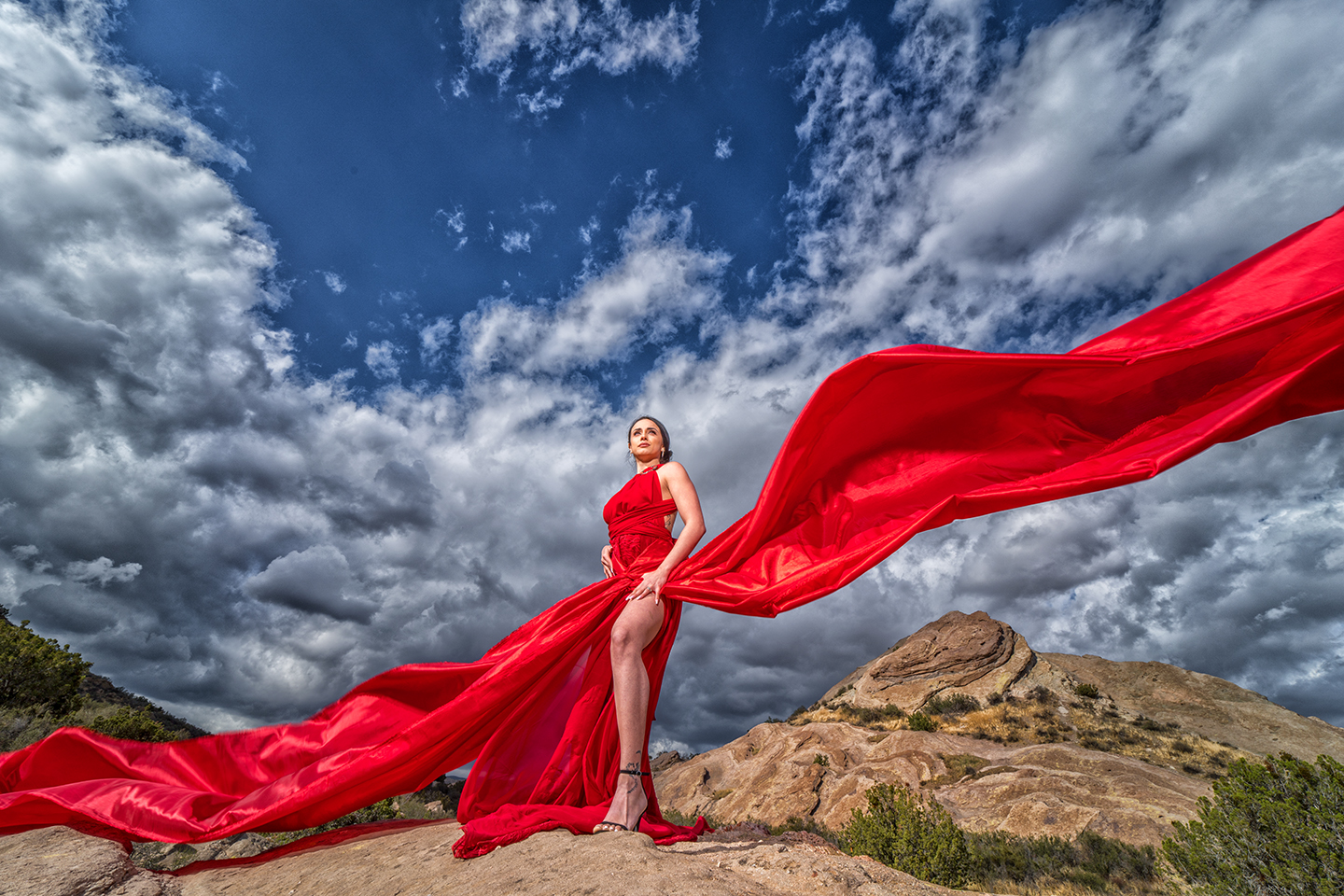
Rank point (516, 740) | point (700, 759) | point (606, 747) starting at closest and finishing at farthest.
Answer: point (606, 747), point (516, 740), point (700, 759)

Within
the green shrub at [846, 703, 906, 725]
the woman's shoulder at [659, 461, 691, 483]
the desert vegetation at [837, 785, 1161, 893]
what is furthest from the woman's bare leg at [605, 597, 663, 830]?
the green shrub at [846, 703, 906, 725]

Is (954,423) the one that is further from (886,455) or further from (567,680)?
(567,680)

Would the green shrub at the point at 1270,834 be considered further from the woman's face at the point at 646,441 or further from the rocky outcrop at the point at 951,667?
the rocky outcrop at the point at 951,667

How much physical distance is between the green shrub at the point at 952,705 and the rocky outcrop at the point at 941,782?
4845 millimetres

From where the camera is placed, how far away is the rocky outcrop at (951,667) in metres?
28.8

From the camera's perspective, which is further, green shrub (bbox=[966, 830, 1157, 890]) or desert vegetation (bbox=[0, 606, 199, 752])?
desert vegetation (bbox=[0, 606, 199, 752])

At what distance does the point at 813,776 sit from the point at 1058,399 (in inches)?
740

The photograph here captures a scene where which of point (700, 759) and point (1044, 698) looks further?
point (1044, 698)

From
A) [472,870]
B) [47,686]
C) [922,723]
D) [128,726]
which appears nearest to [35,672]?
[47,686]

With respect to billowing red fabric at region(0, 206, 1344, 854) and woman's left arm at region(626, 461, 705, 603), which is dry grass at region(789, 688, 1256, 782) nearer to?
billowing red fabric at region(0, 206, 1344, 854)

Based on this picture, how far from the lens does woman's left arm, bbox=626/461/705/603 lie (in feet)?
11.2

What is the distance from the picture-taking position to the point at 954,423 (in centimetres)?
338

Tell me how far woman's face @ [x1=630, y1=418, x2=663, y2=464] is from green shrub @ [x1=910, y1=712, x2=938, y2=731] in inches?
993

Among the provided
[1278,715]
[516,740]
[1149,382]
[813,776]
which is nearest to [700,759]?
[813,776]
